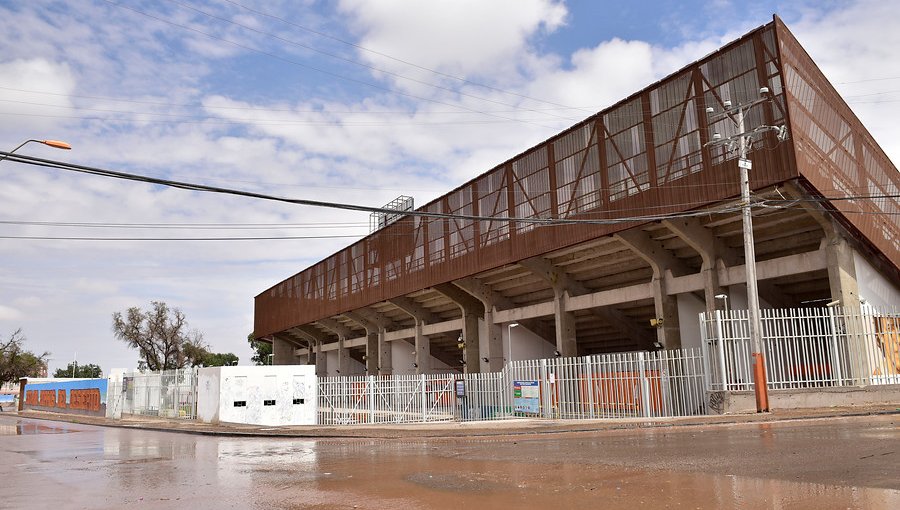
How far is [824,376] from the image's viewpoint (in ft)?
60.5

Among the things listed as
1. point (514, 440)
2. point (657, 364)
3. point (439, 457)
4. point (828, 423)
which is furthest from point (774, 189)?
point (439, 457)

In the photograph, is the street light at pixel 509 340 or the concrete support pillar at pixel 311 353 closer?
the street light at pixel 509 340

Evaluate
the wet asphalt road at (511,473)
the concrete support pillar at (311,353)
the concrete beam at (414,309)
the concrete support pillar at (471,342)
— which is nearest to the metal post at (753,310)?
the wet asphalt road at (511,473)

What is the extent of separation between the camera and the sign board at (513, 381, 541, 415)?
2212 centimetres

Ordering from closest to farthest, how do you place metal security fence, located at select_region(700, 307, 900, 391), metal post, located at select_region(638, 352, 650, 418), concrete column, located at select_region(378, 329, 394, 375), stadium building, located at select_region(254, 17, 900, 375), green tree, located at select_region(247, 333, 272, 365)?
metal security fence, located at select_region(700, 307, 900, 391), metal post, located at select_region(638, 352, 650, 418), stadium building, located at select_region(254, 17, 900, 375), concrete column, located at select_region(378, 329, 394, 375), green tree, located at select_region(247, 333, 272, 365)

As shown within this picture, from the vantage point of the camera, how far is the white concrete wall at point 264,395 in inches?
933

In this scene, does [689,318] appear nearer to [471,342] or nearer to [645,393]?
[645,393]

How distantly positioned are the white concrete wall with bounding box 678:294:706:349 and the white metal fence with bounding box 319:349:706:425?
401 cm

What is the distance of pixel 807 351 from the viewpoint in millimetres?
18703

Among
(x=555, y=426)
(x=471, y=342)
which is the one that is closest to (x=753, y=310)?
(x=555, y=426)

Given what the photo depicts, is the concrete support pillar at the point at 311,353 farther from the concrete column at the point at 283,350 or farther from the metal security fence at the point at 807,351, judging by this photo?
the metal security fence at the point at 807,351

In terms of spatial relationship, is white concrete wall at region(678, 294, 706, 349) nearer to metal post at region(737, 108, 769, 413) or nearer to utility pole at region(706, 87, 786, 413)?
utility pole at region(706, 87, 786, 413)

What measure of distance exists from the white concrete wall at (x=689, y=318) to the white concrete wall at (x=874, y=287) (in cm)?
592

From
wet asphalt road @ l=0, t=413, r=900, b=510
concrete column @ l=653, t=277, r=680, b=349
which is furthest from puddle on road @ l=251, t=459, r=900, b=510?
concrete column @ l=653, t=277, r=680, b=349
